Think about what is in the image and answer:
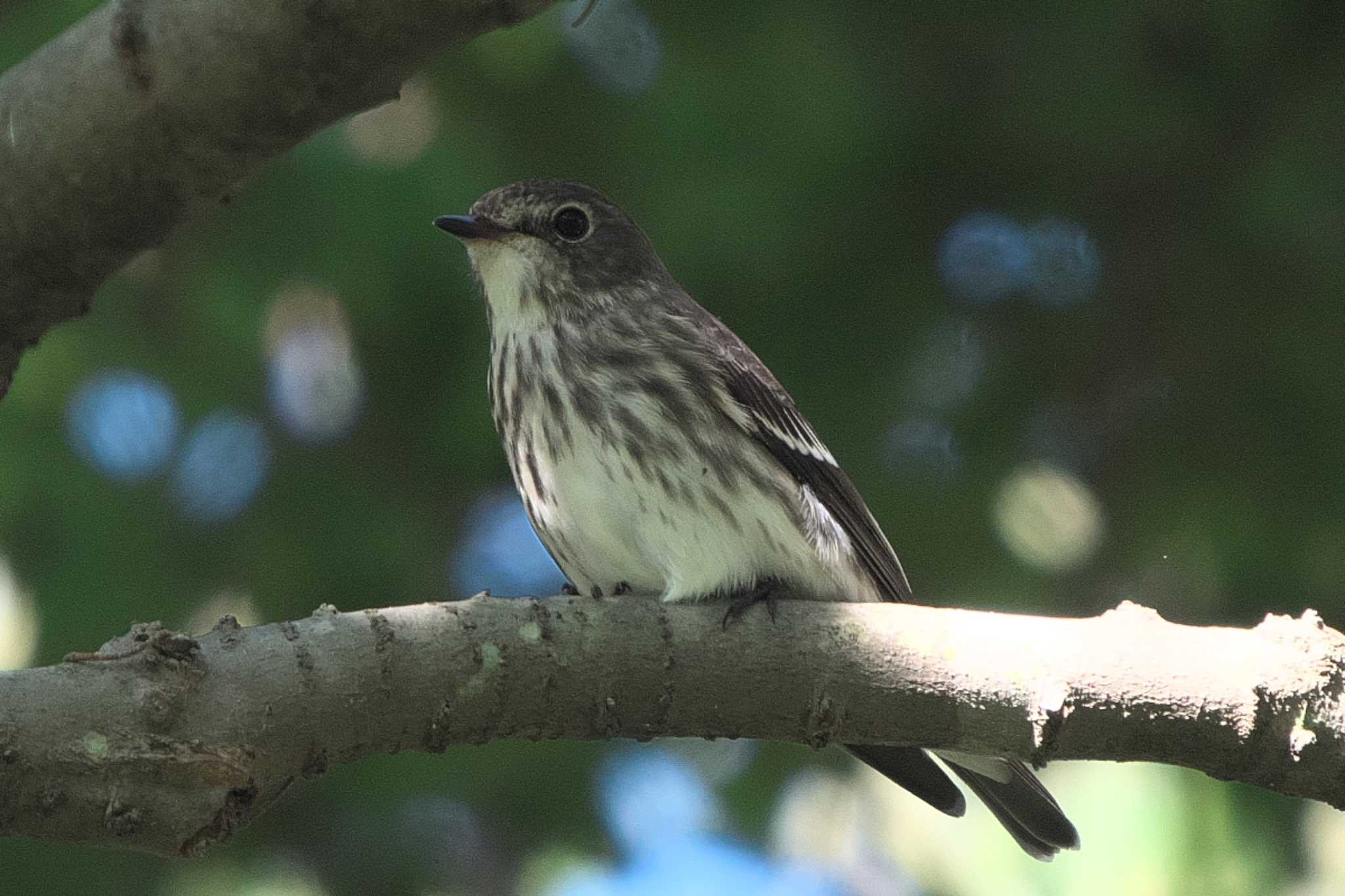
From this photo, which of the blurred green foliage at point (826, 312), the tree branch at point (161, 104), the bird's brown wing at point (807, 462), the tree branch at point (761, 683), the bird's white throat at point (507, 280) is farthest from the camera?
the blurred green foliage at point (826, 312)

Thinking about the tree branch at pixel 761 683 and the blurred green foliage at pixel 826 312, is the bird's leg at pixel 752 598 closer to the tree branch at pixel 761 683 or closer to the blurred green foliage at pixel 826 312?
the tree branch at pixel 761 683

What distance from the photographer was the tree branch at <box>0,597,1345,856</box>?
7.39ft

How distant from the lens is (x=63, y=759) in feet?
6.78

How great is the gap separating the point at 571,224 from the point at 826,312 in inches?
39.7

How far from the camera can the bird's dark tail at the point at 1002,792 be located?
3496mm

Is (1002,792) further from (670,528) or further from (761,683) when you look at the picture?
(761,683)

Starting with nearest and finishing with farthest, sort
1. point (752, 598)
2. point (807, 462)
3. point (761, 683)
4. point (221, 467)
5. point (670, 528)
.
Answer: point (761, 683)
point (752, 598)
point (670, 528)
point (807, 462)
point (221, 467)

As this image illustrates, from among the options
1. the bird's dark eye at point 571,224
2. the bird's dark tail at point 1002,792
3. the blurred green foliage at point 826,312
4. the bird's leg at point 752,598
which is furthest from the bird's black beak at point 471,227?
the bird's dark tail at point 1002,792

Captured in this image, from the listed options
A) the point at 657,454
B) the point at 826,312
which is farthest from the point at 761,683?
the point at 826,312

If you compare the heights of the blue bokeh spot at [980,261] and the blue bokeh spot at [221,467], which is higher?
the blue bokeh spot at [980,261]

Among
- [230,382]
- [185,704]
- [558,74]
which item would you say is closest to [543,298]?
→ [558,74]

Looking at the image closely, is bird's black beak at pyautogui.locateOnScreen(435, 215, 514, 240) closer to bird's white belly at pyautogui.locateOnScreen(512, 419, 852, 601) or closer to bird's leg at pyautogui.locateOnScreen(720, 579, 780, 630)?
bird's white belly at pyautogui.locateOnScreen(512, 419, 852, 601)

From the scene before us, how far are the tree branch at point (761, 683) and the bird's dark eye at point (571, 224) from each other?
5.57ft

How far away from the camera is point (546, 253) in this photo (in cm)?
404
